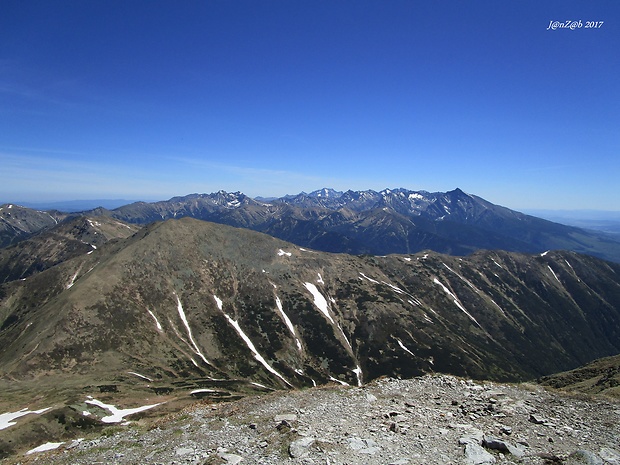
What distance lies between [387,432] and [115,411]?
82.0m

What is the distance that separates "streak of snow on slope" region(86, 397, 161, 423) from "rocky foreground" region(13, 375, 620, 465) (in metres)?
57.5

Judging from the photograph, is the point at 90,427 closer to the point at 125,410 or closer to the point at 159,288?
the point at 125,410

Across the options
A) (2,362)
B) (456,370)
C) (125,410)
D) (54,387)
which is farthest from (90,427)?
(456,370)

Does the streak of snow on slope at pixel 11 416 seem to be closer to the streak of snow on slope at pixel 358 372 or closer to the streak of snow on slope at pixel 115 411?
the streak of snow on slope at pixel 115 411

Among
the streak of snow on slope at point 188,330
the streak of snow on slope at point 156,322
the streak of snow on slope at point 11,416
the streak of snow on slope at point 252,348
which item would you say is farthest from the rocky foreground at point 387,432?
the streak of snow on slope at point 156,322

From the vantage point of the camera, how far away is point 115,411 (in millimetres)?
80312

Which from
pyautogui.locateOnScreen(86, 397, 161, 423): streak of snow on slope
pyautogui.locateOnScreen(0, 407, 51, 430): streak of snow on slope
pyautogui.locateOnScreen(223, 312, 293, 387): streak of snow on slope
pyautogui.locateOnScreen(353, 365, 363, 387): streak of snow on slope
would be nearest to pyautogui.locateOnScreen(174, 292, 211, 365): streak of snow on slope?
pyautogui.locateOnScreen(223, 312, 293, 387): streak of snow on slope

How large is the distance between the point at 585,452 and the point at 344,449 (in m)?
13.5

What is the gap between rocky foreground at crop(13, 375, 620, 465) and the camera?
65.3ft

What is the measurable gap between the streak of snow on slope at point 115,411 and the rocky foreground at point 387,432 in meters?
57.5

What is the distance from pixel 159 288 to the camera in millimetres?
192125

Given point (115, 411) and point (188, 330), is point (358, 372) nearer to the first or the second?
point (188, 330)

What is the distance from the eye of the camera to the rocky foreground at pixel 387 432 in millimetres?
19891

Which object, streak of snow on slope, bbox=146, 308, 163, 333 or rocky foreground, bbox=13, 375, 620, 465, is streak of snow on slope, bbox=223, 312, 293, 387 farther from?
rocky foreground, bbox=13, 375, 620, 465
